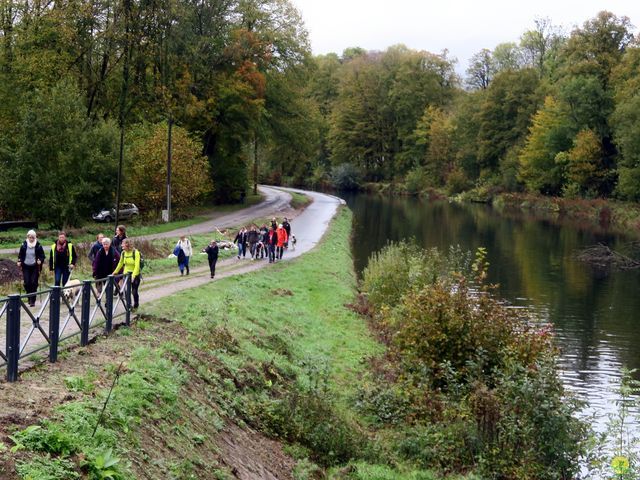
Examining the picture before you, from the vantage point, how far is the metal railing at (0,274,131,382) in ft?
32.1

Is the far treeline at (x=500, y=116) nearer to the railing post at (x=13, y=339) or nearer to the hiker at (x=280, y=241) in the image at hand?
the hiker at (x=280, y=241)

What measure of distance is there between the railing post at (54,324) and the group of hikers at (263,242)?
2155 cm

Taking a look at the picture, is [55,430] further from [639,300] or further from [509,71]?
[509,71]

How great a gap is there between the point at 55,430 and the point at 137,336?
6.24 metres

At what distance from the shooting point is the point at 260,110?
57688mm

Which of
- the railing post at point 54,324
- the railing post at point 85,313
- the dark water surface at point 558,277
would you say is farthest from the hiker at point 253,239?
the railing post at point 54,324

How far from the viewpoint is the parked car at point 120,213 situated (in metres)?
44.2

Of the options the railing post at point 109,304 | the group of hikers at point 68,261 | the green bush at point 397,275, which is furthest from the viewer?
the green bush at point 397,275

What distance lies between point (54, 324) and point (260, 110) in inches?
1890

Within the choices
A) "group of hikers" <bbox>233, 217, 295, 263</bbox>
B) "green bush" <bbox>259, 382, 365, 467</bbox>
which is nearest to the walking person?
"group of hikers" <bbox>233, 217, 295, 263</bbox>

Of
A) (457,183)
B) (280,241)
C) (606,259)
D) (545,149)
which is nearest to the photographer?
(280,241)

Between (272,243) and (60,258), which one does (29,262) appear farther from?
(272,243)

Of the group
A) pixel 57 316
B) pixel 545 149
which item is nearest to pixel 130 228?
pixel 57 316

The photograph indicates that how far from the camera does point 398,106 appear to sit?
10819cm
